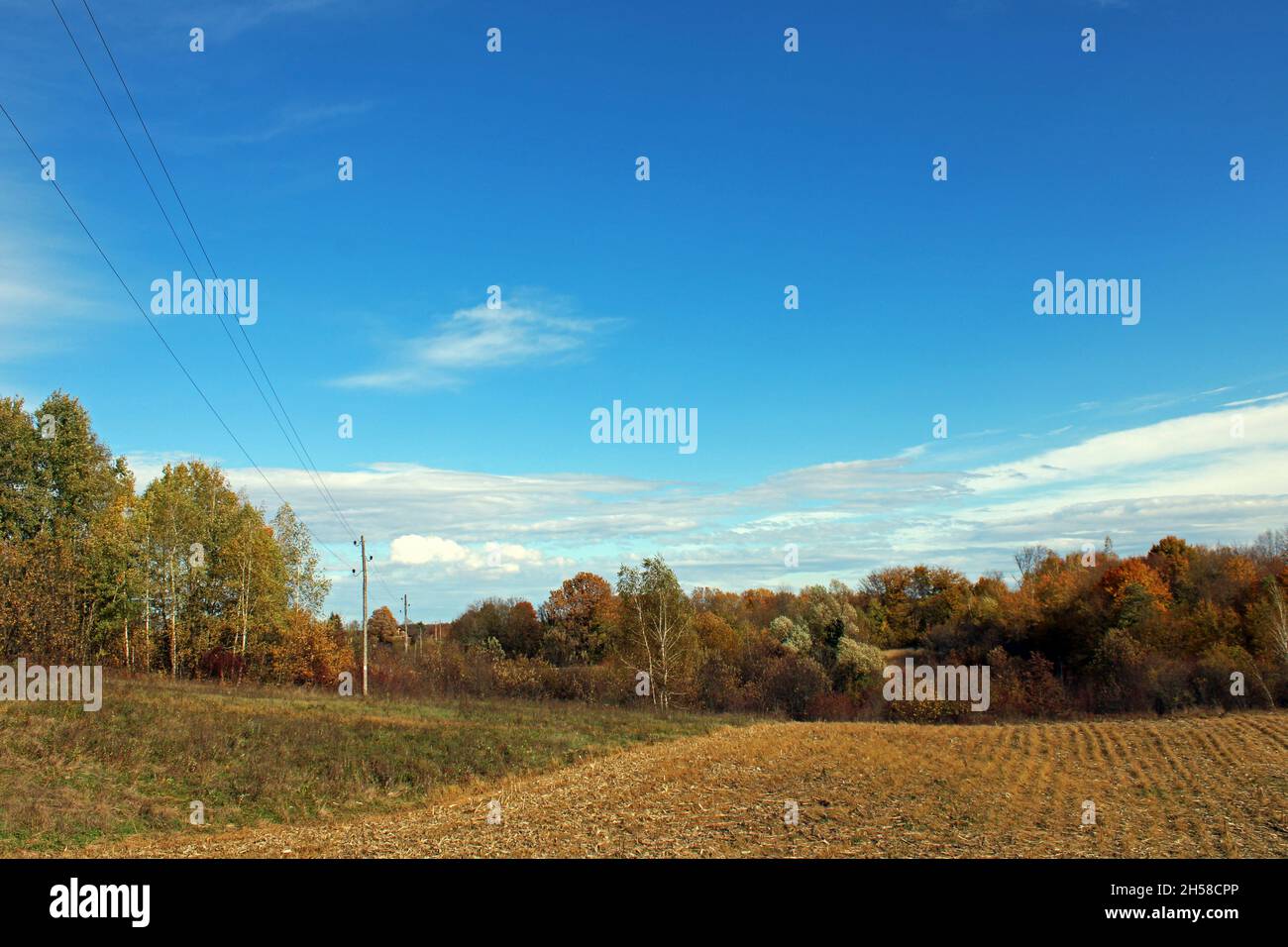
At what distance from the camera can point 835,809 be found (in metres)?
21.8

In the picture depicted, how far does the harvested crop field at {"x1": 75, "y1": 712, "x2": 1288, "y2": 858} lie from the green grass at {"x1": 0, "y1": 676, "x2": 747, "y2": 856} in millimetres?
1655

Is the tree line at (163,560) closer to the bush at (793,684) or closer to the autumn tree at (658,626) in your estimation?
the autumn tree at (658,626)

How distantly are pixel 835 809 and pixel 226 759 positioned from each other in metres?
18.7

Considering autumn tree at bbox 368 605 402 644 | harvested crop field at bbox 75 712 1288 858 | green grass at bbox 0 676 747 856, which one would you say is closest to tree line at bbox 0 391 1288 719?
green grass at bbox 0 676 747 856

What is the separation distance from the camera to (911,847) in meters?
17.5

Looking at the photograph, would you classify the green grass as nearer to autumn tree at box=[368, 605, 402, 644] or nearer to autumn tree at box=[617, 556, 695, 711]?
autumn tree at box=[617, 556, 695, 711]

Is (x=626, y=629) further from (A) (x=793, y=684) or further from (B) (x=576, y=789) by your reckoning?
(B) (x=576, y=789)

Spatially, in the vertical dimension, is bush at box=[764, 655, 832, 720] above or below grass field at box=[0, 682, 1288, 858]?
below

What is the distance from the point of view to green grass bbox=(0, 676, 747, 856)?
69.7ft

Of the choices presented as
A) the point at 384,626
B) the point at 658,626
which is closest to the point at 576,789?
the point at 658,626

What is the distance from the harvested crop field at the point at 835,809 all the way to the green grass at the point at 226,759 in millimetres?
1655

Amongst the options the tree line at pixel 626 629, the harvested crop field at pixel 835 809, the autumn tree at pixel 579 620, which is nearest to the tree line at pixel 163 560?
the tree line at pixel 626 629
